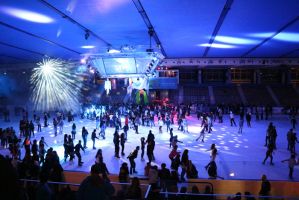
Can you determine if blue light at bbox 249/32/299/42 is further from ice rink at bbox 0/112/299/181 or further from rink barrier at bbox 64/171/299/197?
rink barrier at bbox 64/171/299/197

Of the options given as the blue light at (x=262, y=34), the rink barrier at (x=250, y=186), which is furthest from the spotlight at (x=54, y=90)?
the rink barrier at (x=250, y=186)

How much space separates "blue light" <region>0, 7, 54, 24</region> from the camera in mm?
9086

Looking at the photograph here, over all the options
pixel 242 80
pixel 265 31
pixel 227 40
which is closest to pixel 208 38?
pixel 227 40

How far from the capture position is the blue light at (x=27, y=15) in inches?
358

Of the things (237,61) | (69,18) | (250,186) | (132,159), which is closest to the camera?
(250,186)

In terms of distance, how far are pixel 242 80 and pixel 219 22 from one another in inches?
1040

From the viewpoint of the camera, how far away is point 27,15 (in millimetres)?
9672

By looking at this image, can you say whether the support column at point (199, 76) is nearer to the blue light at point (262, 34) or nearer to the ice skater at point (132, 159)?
the blue light at point (262, 34)

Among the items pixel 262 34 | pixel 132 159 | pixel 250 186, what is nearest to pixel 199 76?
pixel 262 34

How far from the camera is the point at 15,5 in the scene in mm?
8555

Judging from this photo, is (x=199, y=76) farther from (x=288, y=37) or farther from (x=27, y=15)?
(x=27, y=15)

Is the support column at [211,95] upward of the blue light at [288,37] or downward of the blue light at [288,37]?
downward

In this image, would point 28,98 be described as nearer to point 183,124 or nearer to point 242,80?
point 183,124

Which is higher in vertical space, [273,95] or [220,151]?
[273,95]
